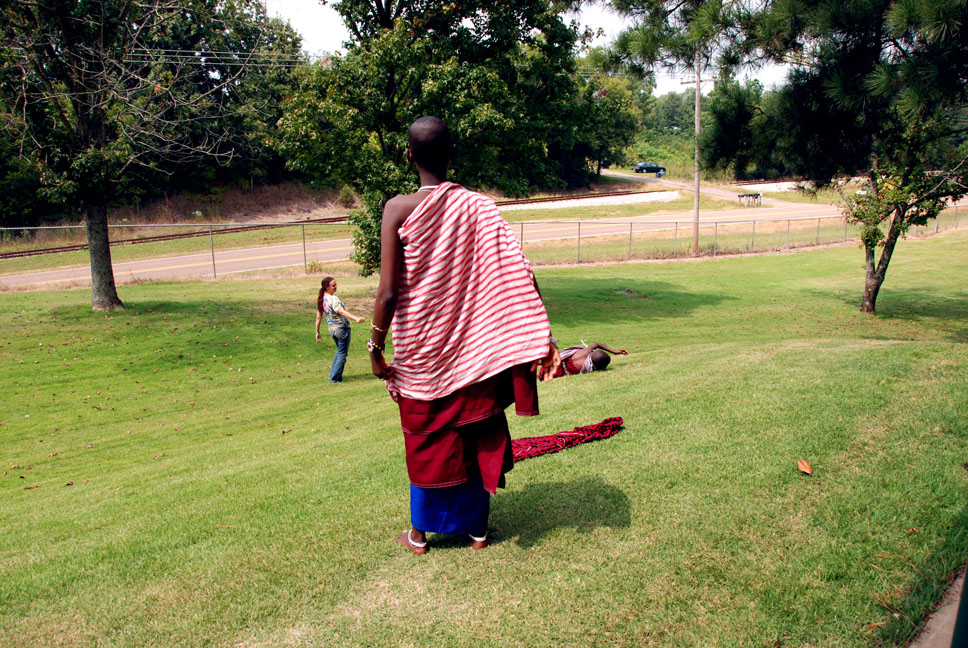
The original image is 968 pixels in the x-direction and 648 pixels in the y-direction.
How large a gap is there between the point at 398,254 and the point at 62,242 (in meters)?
36.2

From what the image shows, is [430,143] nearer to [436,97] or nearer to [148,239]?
[436,97]

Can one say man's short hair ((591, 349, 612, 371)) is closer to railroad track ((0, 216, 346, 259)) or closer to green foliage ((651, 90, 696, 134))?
railroad track ((0, 216, 346, 259))

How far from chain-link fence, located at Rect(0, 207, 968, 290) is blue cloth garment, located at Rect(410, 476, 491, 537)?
21.8 m

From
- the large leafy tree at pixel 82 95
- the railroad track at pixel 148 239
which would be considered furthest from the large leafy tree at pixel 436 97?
the railroad track at pixel 148 239

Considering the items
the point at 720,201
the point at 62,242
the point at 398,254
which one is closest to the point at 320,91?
the point at 398,254

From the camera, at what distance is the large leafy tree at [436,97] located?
16.8 metres

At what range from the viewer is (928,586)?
340 cm

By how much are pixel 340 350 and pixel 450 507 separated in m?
8.51

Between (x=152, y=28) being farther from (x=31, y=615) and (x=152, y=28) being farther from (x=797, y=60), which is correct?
(x=31, y=615)

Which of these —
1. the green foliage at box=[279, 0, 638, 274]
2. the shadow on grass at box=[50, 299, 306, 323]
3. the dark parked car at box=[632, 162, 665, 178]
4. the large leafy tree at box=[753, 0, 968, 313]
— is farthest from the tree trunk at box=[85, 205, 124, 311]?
the dark parked car at box=[632, 162, 665, 178]

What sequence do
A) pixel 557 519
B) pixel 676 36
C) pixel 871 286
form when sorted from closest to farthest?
pixel 557 519 < pixel 676 36 < pixel 871 286

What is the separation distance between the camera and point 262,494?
5.45m

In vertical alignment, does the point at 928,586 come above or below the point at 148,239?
→ below

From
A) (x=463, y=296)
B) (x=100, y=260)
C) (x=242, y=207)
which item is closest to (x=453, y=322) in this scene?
(x=463, y=296)
